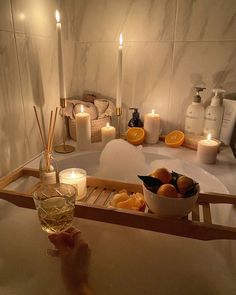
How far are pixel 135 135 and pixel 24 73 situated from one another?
488mm

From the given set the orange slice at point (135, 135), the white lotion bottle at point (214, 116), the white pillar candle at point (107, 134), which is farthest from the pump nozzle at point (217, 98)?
the white pillar candle at point (107, 134)

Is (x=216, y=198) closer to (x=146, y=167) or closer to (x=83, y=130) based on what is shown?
(x=146, y=167)

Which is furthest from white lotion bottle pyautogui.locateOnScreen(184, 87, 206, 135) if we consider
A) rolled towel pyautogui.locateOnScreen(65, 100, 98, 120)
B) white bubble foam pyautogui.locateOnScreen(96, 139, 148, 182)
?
rolled towel pyautogui.locateOnScreen(65, 100, 98, 120)

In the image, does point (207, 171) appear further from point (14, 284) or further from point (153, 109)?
point (14, 284)

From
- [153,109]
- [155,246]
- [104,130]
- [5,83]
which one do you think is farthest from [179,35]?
[155,246]

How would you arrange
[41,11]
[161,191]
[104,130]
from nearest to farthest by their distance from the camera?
1. [161,191]
2. [41,11]
3. [104,130]

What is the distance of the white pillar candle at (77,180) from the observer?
659mm

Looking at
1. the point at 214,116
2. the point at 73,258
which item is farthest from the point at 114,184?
the point at 214,116

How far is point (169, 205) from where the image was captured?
51 cm

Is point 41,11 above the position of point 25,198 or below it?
above

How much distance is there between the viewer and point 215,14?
0.91 meters

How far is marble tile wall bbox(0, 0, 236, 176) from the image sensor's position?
784 millimetres

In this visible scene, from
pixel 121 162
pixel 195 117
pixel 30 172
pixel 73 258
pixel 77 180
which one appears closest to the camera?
pixel 73 258

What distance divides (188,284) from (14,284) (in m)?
0.29
